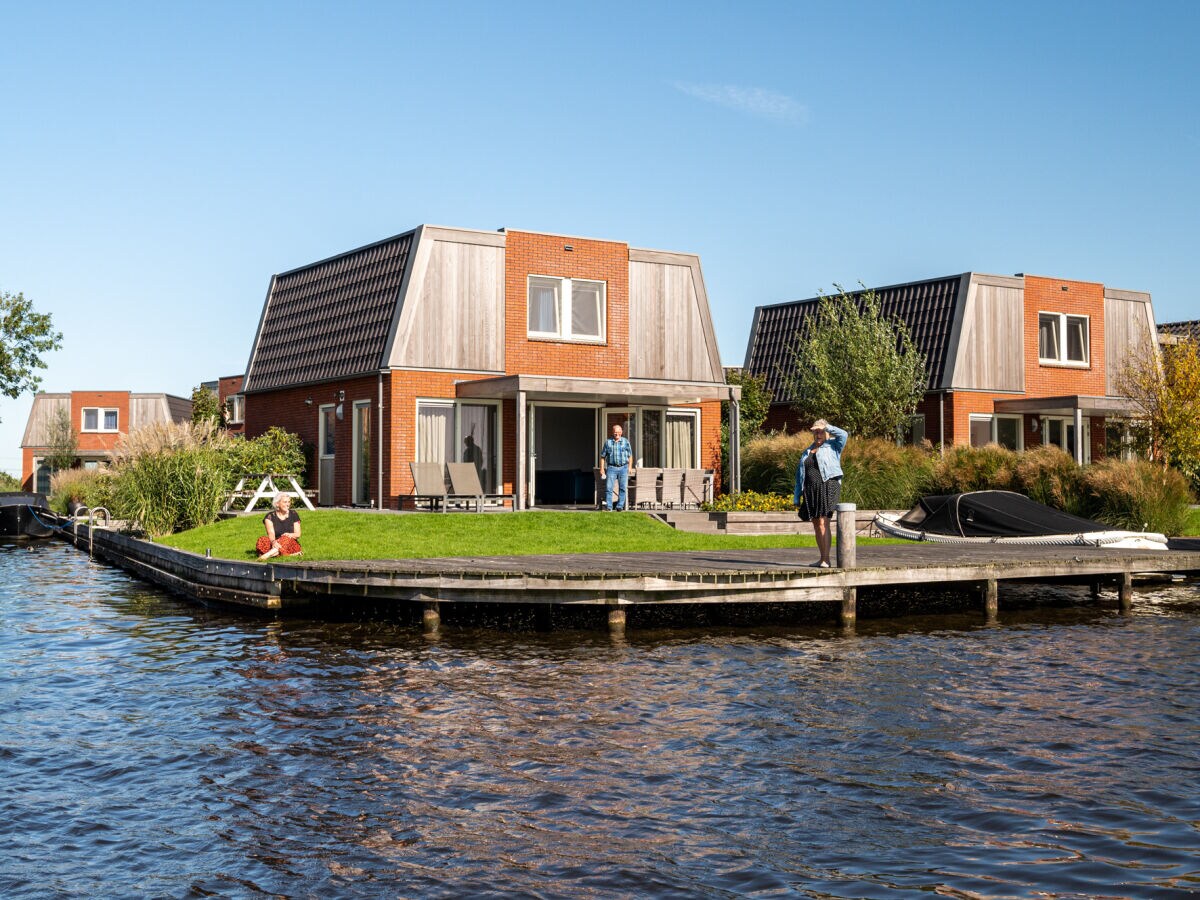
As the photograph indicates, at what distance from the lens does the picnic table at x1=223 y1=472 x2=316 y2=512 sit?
21672 mm

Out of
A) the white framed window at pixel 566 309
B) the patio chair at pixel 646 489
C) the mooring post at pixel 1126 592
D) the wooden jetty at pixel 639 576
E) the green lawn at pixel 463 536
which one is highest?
the white framed window at pixel 566 309

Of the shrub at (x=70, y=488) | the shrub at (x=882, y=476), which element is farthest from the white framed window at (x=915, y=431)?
the shrub at (x=70, y=488)

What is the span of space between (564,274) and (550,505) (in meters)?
4.98

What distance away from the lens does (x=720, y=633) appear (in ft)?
47.1

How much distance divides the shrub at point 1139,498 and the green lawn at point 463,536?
17.1 ft

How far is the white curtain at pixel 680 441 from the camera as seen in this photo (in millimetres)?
27031

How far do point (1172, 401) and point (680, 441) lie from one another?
11985mm

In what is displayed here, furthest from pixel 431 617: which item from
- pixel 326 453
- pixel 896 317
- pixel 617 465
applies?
pixel 896 317

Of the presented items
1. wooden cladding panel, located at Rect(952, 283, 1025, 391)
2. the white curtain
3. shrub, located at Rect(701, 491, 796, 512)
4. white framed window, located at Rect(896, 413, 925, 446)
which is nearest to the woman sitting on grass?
shrub, located at Rect(701, 491, 796, 512)

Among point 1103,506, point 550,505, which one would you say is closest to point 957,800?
point 1103,506

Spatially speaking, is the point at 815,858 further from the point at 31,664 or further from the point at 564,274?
the point at 564,274

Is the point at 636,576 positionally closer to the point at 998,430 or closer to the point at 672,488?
the point at 672,488

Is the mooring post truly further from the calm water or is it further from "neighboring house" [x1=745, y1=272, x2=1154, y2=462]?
"neighboring house" [x1=745, y1=272, x2=1154, y2=462]

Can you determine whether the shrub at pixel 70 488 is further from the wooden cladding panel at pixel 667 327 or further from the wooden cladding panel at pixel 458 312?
the wooden cladding panel at pixel 667 327
